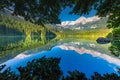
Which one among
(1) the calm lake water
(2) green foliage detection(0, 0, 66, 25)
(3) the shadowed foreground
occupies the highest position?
(2) green foliage detection(0, 0, 66, 25)

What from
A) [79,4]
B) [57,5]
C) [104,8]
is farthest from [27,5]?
[104,8]

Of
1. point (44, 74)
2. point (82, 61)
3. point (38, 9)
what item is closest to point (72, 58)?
point (82, 61)

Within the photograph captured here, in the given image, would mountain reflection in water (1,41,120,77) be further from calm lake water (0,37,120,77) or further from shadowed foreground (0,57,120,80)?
shadowed foreground (0,57,120,80)

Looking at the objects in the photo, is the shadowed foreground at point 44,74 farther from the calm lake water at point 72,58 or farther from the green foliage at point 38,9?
the green foliage at point 38,9

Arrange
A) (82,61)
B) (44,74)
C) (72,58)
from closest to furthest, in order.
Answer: (44,74) < (82,61) < (72,58)

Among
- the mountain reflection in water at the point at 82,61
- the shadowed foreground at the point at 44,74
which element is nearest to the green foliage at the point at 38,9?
the shadowed foreground at the point at 44,74

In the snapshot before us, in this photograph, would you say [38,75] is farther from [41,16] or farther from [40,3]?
[41,16]

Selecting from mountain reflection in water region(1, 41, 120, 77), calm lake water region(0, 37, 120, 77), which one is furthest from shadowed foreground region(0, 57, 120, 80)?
mountain reflection in water region(1, 41, 120, 77)

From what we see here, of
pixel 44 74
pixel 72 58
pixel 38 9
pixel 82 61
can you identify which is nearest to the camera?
pixel 44 74

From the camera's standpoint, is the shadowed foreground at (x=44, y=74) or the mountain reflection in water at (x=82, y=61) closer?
the shadowed foreground at (x=44, y=74)

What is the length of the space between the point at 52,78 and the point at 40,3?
3.68 metres

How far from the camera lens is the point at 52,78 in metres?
4.21

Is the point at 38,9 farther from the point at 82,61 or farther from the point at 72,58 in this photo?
the point at 72,58

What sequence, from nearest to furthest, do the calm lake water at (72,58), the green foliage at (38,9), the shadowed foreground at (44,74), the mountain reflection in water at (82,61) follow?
1. the shadowed foreground at (44,74)
2. the green foliage at (38,9)
3. the mountain reflection in water at (82,61)
4. the calm lake water at (72,58)
